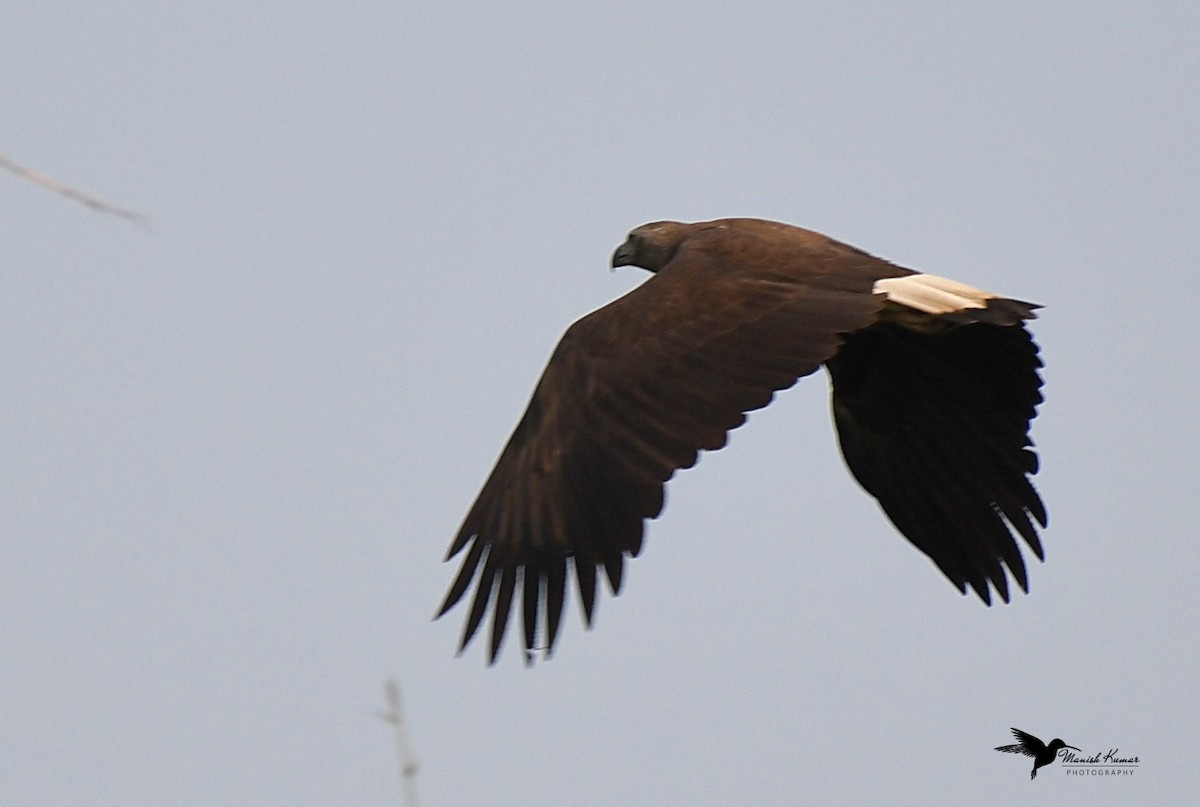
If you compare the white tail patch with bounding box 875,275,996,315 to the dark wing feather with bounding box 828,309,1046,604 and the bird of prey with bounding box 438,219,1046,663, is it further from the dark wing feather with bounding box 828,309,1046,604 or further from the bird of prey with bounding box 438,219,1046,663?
the dark wing feather with bounding box 828,309,1046,604

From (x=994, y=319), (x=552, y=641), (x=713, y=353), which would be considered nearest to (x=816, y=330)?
(x=713, y=353)

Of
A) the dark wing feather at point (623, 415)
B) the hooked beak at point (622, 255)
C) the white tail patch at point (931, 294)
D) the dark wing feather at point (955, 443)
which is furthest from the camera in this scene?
the hooked beak at point (622, 255)

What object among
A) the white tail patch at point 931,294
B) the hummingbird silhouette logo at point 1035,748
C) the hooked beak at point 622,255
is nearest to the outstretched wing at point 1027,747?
the hummingbird silhouette logo at point 1035,748

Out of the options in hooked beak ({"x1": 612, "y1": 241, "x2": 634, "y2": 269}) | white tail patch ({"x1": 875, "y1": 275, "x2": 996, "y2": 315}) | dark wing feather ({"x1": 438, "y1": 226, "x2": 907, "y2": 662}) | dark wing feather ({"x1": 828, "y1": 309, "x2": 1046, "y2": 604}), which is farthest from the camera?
hooked beak ({"x1": 612, "y1": 241, "x2": 634, "y2": 269})

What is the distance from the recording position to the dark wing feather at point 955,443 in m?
8.09

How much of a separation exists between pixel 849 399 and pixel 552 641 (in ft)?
9.46

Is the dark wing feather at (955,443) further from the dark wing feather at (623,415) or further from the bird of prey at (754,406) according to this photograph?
the dark wing feather at (623,415)

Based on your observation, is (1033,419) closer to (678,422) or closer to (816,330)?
(816,330)

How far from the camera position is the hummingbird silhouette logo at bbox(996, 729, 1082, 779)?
693 cm

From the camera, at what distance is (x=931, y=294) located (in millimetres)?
7480

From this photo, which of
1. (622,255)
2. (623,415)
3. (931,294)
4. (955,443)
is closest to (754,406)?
(623,415)

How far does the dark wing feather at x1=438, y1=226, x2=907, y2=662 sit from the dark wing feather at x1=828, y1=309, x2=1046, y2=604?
1106 mm

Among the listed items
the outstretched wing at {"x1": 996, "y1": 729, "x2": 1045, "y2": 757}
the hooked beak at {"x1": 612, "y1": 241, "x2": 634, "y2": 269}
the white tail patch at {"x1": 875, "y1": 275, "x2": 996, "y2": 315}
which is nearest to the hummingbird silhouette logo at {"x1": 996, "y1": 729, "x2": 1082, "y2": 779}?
the outstretched wing at {"x1": 996, "y1": 729, "x2": 1045, "y2": 757}

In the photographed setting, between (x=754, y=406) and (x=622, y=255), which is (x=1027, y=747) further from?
(x=622, y=255)
